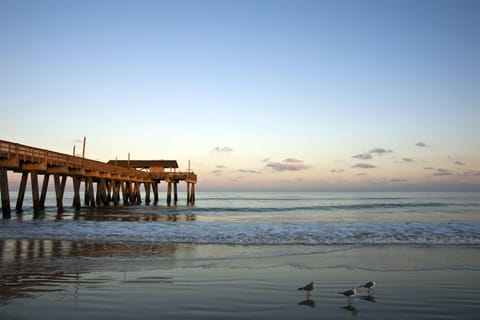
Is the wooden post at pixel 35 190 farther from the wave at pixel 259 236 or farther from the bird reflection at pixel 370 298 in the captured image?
the bird reflection at pixel 370 298

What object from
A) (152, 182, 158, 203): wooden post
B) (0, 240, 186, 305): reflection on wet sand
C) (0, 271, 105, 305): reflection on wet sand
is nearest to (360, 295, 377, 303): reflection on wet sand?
(0, 240, 186, 305): reflection on wet sand

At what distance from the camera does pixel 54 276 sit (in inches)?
338

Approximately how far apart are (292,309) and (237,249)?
6.80 metres

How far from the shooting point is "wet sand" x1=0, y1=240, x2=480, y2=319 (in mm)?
6141

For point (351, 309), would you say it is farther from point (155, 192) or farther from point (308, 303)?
point (155, 192)

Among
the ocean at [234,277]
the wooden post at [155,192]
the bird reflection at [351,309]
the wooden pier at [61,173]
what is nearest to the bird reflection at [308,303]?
the ocean at [234,277]

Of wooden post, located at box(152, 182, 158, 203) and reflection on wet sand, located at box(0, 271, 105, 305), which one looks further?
wooden post, located at box(152, 182, 158, 203)

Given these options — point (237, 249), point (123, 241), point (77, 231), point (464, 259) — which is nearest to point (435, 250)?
Result: point (464, 259)

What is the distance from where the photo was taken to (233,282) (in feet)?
26.5

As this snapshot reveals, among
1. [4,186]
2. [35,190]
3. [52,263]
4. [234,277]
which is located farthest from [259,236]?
[35,190]

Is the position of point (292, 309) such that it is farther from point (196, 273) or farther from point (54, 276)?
point (54, 276)

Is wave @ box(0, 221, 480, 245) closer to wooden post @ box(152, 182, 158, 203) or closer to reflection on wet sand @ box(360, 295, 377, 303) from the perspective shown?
reflection on wet sand @ box(360, 295, 377, 303)

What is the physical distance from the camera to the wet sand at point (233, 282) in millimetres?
6141

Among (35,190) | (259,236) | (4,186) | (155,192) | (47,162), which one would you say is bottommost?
(259,236)
